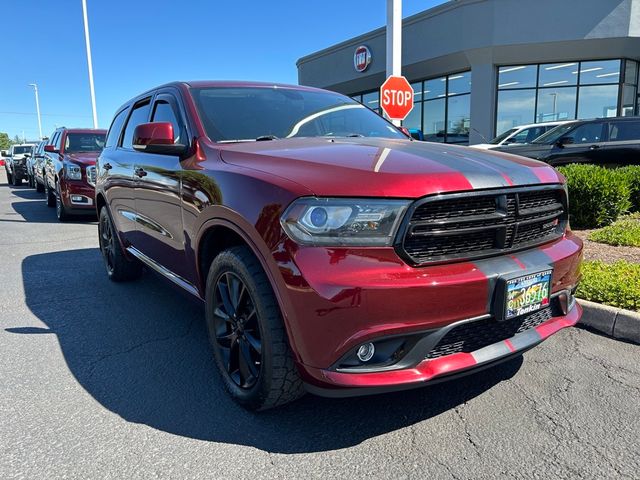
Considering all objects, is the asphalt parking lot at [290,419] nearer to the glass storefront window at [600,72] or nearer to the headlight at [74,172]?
the headlight at [74,172]

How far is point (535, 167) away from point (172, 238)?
7.58 ft

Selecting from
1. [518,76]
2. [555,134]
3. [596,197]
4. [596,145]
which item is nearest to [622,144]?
[596,145]

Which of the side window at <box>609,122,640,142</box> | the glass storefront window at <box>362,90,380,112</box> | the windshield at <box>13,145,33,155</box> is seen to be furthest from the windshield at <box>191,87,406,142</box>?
the windshield at <box>13,145,33,155</box>

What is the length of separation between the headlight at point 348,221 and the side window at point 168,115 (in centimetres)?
165

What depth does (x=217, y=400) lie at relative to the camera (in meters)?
2.84

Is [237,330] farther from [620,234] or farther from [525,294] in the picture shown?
[620,234]

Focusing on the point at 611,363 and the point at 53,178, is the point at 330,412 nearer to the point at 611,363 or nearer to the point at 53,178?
the point at 611,363

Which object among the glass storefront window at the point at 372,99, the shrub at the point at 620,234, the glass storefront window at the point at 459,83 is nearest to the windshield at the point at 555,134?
the shrub at the point at 620,234

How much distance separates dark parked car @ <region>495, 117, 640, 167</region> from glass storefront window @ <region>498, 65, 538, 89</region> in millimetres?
9144

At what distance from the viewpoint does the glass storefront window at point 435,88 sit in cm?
2045

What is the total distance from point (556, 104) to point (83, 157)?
52.6ft

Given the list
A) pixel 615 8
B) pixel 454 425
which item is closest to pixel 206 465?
pixel 454 425

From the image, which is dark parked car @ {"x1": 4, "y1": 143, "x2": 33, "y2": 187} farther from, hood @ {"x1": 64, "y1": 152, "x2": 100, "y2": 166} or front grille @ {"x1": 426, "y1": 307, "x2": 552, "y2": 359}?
front grille @ {"x1": 426, "y1": 307, "x2": 552, "y2": 359}

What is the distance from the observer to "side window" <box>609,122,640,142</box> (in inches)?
386
